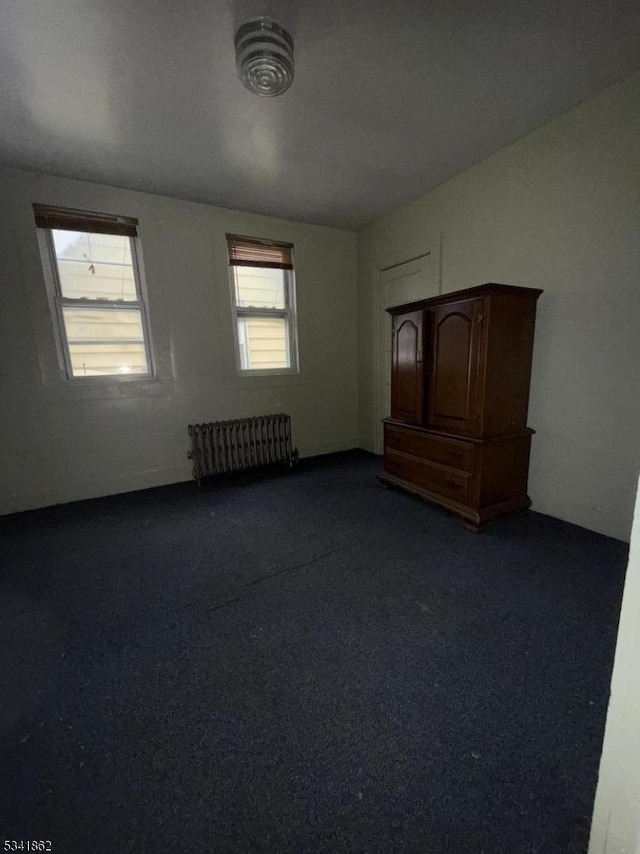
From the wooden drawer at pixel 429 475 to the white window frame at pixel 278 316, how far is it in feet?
5.41

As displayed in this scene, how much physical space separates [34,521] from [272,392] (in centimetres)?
240

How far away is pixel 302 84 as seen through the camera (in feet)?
6.12

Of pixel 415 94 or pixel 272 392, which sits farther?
pixel 272 392

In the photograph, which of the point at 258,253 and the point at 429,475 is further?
the point at 258,253

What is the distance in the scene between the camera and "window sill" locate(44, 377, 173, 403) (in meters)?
2.99

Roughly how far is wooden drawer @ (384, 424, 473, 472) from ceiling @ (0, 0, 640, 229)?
2.10 meters

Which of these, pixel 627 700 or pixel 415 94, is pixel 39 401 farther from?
pixel 627 700

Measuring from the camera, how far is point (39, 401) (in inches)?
115

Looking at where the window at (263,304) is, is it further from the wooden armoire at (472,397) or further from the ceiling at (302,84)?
the wooden armoire at (472,397)

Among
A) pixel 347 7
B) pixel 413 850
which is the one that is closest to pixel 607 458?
pixel 413 850

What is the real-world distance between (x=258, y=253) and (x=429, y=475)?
9.36 feet

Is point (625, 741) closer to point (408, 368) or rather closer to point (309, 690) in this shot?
point (309, 690)

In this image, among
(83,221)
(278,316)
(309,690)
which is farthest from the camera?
(278,316)

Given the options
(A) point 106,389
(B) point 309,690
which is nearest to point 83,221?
(A) point 106,389
